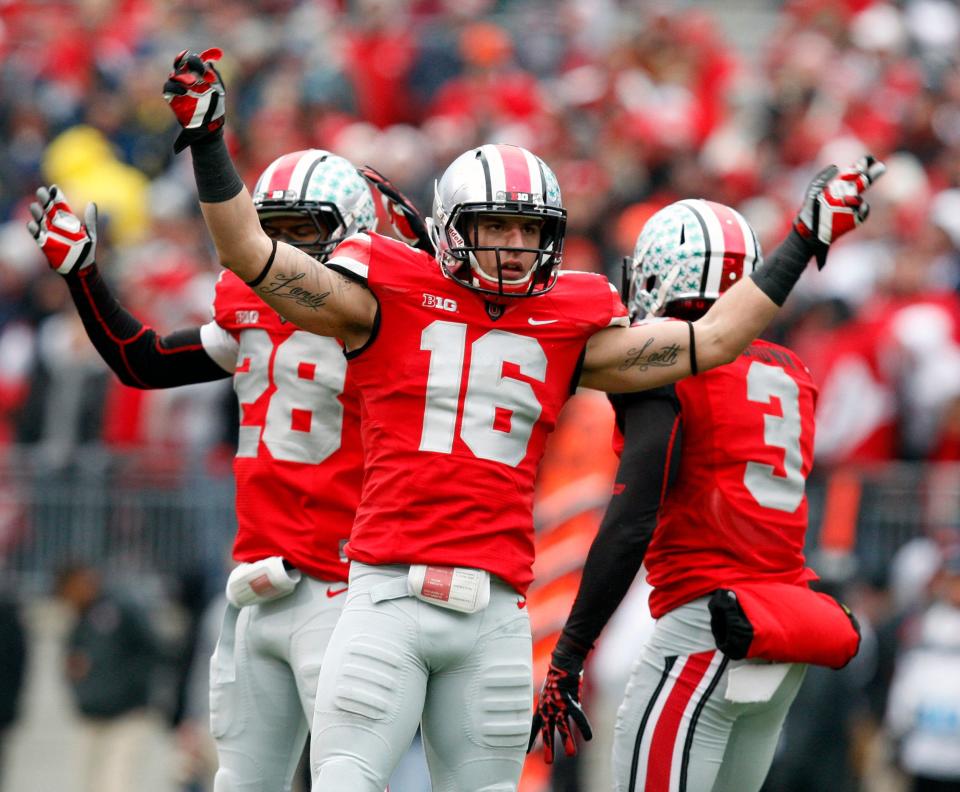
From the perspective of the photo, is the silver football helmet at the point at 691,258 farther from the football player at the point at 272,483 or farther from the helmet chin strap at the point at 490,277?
the football player at the point at 272,483

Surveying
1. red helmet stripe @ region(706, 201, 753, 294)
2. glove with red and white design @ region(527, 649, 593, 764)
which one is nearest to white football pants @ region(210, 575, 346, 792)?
glove with red and white design @ region(527, 649, 593, 764)

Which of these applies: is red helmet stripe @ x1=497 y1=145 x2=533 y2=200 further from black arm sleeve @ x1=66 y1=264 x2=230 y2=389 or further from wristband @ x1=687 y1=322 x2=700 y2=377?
black arm sleeve @ x1=66 y1=264 x2=230 y2=389

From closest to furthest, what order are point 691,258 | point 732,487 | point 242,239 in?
point 242,239 < point 732,487 < point 691,258

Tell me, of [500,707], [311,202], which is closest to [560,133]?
[311,202]

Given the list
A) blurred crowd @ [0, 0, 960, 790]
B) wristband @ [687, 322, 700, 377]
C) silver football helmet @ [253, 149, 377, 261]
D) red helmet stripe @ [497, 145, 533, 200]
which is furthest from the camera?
blurred crowd @ [0, 0, 960, 790]

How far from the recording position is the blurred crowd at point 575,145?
10672 mm

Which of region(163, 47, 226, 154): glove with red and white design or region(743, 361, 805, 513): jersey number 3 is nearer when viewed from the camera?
region(163, 47, 226, 154): glove with red and white design

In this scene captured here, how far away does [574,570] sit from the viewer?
34.0 ft

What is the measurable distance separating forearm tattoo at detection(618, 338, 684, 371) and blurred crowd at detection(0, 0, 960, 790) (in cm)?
434

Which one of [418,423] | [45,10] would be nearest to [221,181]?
[418,423]

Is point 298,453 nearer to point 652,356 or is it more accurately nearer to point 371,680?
point 371,680

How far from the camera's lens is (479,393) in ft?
16.9

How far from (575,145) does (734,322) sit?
8.23 meters

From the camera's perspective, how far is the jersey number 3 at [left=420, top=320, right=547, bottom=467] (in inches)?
202
